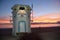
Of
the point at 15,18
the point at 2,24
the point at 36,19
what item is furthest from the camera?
the point at 15,18

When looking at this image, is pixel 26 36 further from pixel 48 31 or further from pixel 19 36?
pixel 48 31

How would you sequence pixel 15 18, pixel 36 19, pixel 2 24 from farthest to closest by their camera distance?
1. pixel 15 18
2. pixel 36 19
3. pixel 2 24

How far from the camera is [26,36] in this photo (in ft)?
13.4

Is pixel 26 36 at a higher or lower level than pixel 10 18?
lower

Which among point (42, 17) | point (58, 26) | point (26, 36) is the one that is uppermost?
point (42, 17)

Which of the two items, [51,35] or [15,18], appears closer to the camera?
[51,35]

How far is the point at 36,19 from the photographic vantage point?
4160 millimetres

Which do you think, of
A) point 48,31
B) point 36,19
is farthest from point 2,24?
point 48,31

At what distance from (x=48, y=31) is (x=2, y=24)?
1400 millimetres

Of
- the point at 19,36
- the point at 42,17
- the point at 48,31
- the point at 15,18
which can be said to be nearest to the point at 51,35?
the point at 48,31

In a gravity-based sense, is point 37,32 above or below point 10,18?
below

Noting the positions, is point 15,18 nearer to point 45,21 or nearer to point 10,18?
A: point 10,18

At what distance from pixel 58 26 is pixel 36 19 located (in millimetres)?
666

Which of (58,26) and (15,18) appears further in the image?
(15,18)
